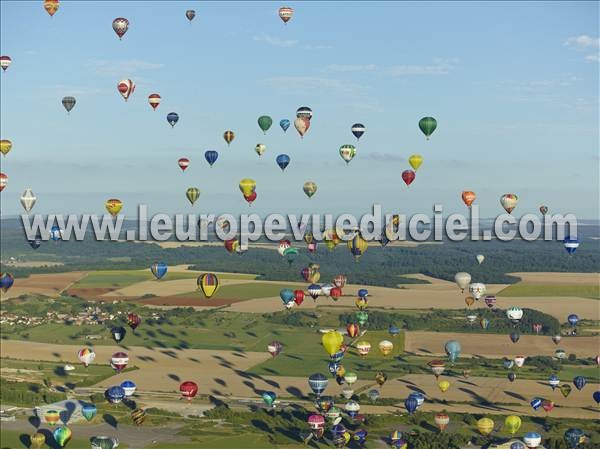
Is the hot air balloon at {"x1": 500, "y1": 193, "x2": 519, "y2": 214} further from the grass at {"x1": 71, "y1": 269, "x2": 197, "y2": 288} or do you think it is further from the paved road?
the grass at {"x1": 71, "y1": 269, "x2": 197, "y2": 288}

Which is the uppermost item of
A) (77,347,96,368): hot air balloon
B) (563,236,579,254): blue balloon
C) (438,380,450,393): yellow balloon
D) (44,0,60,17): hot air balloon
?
(44,0,60,17): hot air balloon

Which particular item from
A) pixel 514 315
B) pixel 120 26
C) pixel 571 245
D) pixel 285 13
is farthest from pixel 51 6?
pixel 514 315

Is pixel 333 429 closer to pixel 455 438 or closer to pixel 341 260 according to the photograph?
pixel 455 438

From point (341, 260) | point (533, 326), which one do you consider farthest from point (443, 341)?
point (341, 260)

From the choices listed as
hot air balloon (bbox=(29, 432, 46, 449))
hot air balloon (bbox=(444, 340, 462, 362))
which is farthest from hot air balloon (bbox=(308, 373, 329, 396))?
hot air balloon (bbox=(444, 340, 462, 362))

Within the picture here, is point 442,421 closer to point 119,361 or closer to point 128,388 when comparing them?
point 128,388
